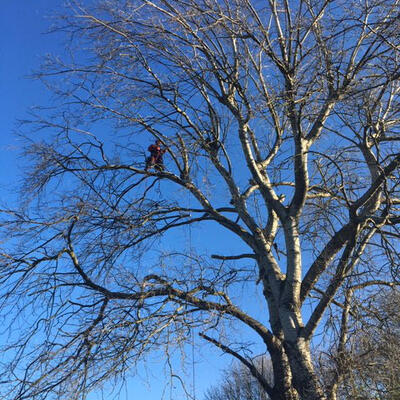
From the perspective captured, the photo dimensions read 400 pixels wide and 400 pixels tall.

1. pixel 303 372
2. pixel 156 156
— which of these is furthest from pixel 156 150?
pixel 303 372

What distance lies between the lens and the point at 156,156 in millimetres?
7645

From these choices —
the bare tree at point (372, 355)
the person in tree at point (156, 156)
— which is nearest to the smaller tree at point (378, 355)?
the bare tree at point (372, 355)

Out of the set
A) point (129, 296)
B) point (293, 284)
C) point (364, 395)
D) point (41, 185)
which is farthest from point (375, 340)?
point (41, 185)

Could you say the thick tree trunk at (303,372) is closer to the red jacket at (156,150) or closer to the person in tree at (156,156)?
the person in tree at (156,156)

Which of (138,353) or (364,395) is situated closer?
(364,395)

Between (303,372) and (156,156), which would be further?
(156,156)

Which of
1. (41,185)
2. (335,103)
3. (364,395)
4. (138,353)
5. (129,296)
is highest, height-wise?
(41,185)

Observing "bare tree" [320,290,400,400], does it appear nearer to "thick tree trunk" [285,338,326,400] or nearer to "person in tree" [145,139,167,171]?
"thick tree trunk" [285,338,326,400]

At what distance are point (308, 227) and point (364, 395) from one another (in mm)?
2080

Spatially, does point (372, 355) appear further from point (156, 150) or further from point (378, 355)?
point (156, 150)

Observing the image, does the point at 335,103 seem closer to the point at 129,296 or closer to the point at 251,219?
the point at 251,219

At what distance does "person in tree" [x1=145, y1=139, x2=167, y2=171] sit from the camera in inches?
296

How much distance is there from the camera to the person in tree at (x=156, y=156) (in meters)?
7.51

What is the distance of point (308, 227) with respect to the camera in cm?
618
